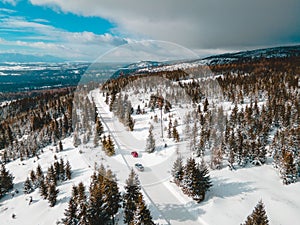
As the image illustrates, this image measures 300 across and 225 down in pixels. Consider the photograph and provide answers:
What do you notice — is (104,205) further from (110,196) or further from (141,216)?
(141,216)

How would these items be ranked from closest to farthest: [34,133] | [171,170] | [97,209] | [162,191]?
[97,209] < [162,191] < [171,170] < [34,133]

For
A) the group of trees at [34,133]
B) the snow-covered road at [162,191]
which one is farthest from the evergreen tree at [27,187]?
the group of trees at [34,133]

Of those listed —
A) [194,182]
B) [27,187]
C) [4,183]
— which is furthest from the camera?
[4,183]

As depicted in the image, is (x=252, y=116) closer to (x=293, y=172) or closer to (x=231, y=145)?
(x=231, y=145)

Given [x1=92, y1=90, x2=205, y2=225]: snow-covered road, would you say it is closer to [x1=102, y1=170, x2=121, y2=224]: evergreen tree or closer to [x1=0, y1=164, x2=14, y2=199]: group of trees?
[x1=102, y1=170, x2=121, y2=224]: evergreen tree

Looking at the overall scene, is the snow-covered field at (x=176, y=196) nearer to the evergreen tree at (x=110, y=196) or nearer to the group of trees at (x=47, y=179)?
the group of trees at (x=47, y=179)

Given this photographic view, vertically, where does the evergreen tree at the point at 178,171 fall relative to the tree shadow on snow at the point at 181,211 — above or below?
above

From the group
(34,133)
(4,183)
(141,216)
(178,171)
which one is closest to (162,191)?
(178,171)

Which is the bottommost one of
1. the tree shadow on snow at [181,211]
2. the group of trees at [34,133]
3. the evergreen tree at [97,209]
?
the group of trees at [34,133]

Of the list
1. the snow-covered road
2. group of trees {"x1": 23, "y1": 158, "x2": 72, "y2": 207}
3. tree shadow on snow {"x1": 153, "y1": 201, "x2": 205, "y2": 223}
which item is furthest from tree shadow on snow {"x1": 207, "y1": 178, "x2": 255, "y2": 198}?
group of trees {"x1": 23, "y1": 158, "x2": 72, "y2": 207}
